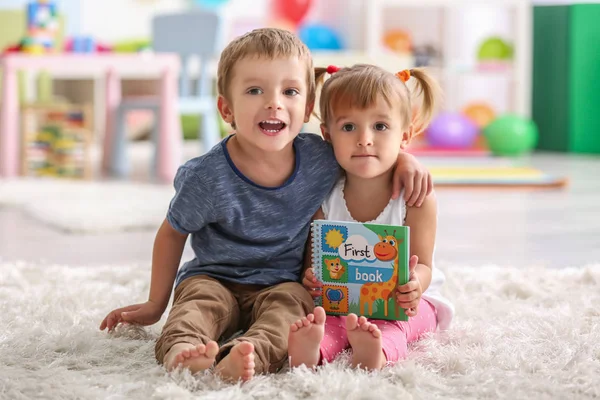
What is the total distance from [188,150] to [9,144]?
1537 mm

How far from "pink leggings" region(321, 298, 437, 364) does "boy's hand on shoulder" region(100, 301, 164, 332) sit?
0.25 m

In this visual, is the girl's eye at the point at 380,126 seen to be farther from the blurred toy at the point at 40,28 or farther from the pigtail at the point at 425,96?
the blurred toy at the point at 40,28

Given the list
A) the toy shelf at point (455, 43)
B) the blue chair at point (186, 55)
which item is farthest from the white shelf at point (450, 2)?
the blue chair at point (186, 55)

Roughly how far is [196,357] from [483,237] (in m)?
1.31

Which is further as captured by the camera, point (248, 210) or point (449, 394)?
point (248, 210)

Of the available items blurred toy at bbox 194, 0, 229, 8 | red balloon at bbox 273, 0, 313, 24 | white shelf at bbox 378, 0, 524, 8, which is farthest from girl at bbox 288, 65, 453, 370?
blurred toy at bbox 194, 0, 229, 8

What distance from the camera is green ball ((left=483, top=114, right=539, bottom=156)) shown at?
4.73 meters

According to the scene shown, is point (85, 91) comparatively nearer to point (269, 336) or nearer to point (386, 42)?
point (386, 42)

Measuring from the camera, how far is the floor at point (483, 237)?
184 centimetres

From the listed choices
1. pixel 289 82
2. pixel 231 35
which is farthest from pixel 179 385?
pixel 231 35

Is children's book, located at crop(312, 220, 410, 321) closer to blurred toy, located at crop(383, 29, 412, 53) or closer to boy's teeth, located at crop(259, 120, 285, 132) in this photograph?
boy's teeth, located at crop(259, 120, 285, 132)

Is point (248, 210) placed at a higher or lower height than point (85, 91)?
lower

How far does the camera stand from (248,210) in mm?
1194

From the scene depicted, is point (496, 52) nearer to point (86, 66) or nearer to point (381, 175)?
point (86, 66)
